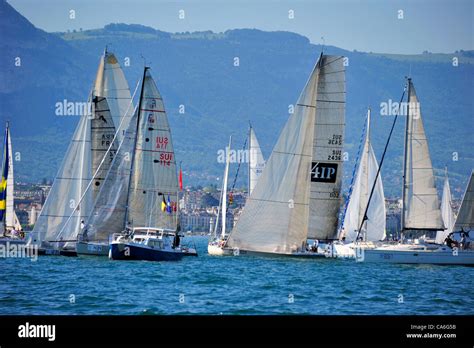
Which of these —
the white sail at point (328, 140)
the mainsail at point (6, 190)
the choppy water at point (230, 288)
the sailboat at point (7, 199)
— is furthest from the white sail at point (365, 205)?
the mainsail at point (6, 190)

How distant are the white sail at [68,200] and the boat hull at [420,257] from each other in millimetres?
13183

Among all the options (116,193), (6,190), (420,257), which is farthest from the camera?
(6,190)

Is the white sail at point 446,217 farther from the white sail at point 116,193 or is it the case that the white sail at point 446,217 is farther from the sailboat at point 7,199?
the sailboat at point 7,199

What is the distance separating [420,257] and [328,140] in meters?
6.61

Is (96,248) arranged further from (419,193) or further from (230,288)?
(230,288)

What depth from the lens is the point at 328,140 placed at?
45.6 meters

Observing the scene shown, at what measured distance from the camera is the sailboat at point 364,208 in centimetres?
5488

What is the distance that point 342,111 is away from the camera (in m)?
46.3

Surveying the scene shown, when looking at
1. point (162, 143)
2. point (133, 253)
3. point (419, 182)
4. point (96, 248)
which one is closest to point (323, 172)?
point (419, 182)

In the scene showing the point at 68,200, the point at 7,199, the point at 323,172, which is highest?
the point at 323,172

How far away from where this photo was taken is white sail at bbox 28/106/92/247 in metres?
46.3
